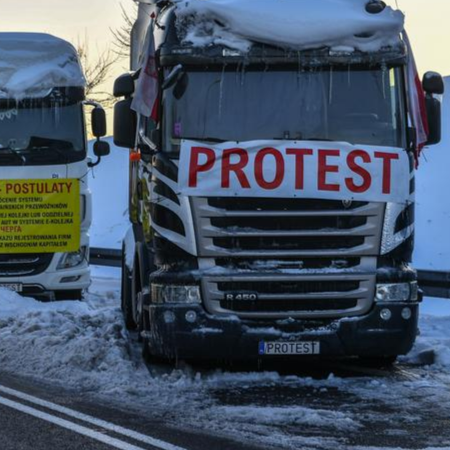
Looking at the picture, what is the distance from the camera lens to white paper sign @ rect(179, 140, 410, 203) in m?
8.87

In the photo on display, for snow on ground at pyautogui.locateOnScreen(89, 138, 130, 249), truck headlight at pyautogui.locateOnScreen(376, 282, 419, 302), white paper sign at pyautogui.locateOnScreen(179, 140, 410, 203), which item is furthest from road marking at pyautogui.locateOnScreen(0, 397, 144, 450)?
snow on ground at pyautogui.locateOnScreen(89, 138, 130, 249)

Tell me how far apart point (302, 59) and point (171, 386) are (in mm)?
2865

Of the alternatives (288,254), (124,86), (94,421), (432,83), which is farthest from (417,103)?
(94,421)

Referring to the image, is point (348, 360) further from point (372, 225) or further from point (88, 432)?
point (88, 432)

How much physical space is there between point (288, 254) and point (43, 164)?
5.75 metres

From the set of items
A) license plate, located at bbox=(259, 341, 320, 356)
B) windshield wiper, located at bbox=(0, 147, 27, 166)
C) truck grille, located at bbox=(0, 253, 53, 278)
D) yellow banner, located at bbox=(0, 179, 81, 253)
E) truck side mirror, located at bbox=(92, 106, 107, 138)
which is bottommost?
truck grille, located at bbox=(0, 253, 53, 278)

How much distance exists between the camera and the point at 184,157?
353 inches

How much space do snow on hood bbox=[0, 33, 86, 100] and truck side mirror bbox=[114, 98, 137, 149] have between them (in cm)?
430

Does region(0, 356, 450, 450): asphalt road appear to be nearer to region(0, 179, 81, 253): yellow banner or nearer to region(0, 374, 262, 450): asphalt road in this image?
region(0, 374, 262, 450): asphalt road

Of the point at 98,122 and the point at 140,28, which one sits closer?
the point at 140,28

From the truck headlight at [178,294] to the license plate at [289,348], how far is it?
652mm

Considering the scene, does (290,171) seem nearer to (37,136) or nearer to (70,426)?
(70,426)

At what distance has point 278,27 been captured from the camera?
907cm

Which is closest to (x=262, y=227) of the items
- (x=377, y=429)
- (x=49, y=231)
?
(x=377, y=429)
